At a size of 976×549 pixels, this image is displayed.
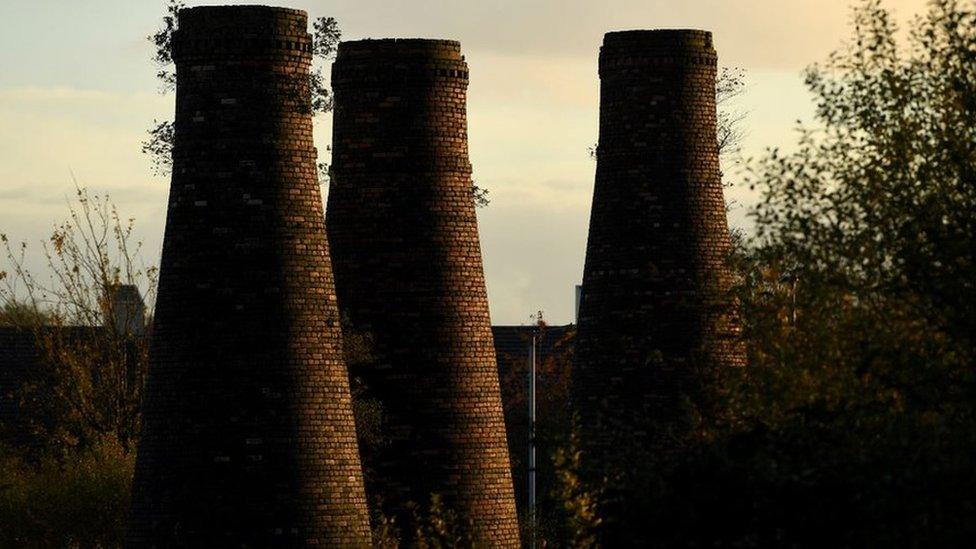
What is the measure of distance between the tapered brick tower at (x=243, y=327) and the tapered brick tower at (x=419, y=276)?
15.2 ft

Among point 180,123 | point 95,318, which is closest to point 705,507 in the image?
point 180,123

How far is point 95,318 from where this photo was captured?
2197 inches

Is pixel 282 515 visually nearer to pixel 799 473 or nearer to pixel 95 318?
pixel 799 473

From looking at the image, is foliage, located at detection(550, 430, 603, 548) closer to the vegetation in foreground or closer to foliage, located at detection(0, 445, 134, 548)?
the vegetation in foreground

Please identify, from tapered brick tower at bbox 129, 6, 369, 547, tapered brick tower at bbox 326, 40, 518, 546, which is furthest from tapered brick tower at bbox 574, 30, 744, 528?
tapered brick tower at bbox 129, 6, 369, 547

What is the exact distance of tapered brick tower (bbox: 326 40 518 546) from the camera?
3822 cm

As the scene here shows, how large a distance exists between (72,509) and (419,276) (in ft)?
32.8

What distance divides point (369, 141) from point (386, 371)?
4.07 meters

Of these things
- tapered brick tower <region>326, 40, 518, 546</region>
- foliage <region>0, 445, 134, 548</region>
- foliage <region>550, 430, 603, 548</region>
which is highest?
→ tapered brick tower <region>326, 40, 518, 546</region>

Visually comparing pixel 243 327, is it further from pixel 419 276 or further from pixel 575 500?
pixel 575 500

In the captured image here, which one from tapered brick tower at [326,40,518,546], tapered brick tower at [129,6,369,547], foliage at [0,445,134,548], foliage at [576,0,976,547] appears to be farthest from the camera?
foliage at [0,445,134,548]

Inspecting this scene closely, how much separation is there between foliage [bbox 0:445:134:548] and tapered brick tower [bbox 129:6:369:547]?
10206mm

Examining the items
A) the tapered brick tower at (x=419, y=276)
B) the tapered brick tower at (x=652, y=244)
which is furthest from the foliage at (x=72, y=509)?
the tapered brick tower at (x=652, y=244)

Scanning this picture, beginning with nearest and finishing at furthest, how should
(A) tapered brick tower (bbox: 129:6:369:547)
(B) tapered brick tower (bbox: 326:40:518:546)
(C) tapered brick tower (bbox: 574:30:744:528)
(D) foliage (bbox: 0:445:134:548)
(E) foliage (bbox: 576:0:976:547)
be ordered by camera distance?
(E) foliage (bbox: 576:0:976:547)
(A) tapered brick tower (bbox: 129:6:369:547)
(B) tapered brick tower (bbox: 326:40:518:546)
(C) tapered brick tower (bbox: 574:30:744:528)
(D) foliage (bbox: 0:445:134:548)
